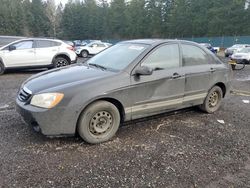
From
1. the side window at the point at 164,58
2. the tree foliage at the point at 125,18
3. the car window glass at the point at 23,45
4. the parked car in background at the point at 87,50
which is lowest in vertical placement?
the parked car in background at the point at 87,50

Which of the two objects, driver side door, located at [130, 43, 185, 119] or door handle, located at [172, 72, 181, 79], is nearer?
driver side door, located at [130, 43, 185, 119]

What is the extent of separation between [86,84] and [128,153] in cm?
116

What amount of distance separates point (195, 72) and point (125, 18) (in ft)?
240

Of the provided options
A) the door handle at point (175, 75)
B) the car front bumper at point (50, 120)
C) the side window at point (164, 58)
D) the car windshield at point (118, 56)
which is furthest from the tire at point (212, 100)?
the car front bumper at point (50, 120)

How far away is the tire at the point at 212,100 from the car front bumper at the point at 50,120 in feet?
9.93

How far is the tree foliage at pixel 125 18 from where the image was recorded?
53719mm

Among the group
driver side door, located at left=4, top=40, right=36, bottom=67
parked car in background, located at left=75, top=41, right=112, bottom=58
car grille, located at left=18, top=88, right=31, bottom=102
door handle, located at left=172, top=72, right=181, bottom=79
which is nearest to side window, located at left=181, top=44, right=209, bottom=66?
door handle, located at left=172, top=72, right=181, bottom=79

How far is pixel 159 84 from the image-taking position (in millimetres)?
4781

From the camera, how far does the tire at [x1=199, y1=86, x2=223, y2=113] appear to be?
5.84 metres

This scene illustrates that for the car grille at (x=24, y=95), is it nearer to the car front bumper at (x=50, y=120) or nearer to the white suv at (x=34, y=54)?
the car front bumper at (x=50, y=120)

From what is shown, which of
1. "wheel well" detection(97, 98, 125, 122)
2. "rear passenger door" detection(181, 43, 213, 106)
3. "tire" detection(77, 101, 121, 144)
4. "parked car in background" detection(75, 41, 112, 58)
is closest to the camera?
"tire" detection(77, 101, 121, 144)

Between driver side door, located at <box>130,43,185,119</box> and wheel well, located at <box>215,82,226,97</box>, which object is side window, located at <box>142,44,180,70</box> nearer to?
driver side door, located at <box>130,43,185,119</box>

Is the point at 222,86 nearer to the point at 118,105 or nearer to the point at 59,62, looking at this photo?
the point at 118,105

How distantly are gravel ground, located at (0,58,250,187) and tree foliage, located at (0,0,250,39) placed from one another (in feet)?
170
